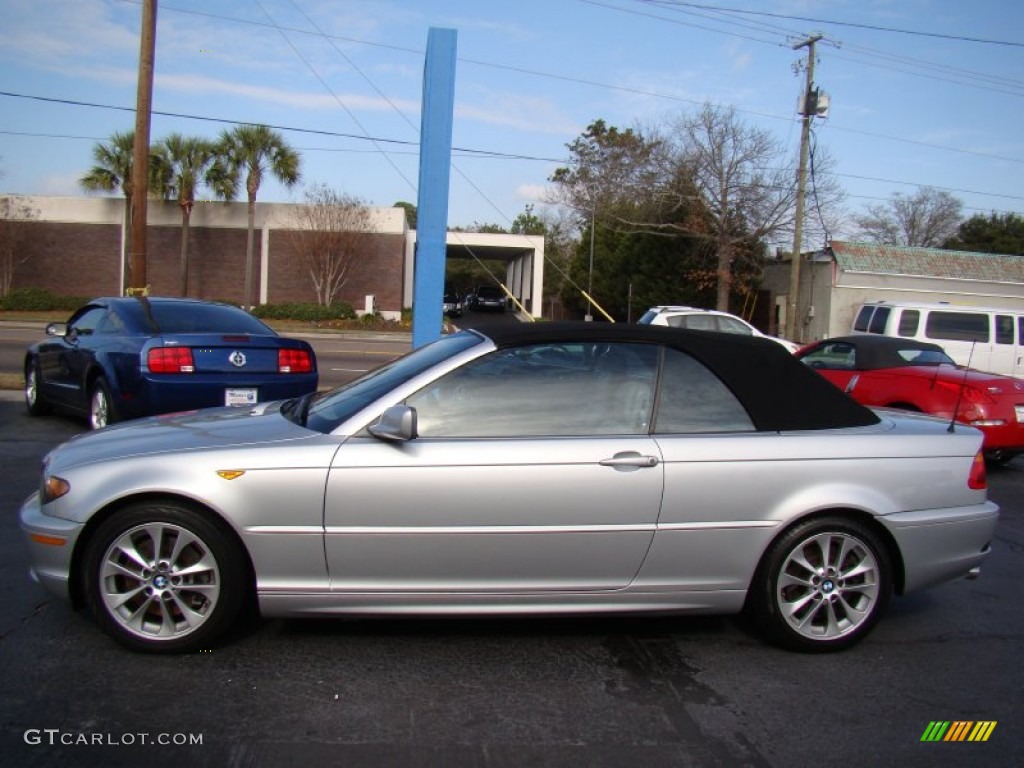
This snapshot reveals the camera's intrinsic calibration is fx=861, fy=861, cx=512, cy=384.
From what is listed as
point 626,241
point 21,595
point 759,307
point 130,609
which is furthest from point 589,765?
point 626,241

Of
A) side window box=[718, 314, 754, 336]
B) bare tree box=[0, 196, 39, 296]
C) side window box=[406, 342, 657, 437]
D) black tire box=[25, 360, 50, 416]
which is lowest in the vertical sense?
black tire box=[25, 360, 50, 416]

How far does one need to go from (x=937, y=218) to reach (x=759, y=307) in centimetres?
3795

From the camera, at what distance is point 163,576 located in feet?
12.1

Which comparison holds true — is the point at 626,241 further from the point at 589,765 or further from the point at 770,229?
the point at 589,765

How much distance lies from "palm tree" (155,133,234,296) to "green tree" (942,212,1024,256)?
41975mm

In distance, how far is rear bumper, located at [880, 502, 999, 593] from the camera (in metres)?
4.08

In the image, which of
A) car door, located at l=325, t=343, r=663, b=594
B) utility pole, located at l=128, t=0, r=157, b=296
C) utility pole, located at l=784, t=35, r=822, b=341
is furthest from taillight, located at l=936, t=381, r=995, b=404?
utility pole, located at l=784, t=35, r=822, b=341

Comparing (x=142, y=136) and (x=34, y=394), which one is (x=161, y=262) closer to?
(x=142, y=136)

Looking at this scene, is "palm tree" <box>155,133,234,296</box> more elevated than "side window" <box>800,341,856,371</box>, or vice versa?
"palm tree" <box>155,133,234,296</box>

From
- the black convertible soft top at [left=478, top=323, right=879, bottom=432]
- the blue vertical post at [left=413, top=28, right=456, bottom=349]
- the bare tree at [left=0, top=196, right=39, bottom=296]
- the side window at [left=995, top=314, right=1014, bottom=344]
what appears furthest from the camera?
the bare tree at [left=0, top=196, right=39, bottom=296]

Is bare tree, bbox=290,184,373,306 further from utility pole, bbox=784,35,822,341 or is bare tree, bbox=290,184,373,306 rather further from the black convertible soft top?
the black convertible soft top

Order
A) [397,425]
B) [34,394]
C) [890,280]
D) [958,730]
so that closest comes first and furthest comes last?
1. [958,730]
2. [397,425]
3. [34,394]
4. [890,280]

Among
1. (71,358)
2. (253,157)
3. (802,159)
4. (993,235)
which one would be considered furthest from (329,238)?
(993,235)

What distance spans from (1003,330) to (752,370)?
15.0 metres
